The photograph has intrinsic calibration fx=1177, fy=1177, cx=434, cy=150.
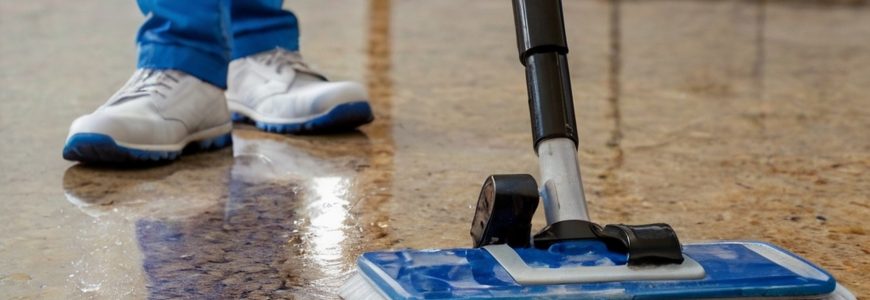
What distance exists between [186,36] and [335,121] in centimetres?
22

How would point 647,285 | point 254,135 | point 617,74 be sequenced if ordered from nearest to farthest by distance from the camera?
point 647,285, point 254,135, point 617,74

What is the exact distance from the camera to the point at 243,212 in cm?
118

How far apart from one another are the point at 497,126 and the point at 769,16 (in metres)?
2.03

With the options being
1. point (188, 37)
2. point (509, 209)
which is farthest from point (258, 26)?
point (509, 209)

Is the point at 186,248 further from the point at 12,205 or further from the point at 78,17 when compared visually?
the point at 78,17

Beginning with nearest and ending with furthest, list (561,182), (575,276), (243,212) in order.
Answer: (575,276), (561,182), (243,212)

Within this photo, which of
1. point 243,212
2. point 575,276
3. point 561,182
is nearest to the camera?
point 575,276

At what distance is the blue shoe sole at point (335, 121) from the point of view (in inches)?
61.6

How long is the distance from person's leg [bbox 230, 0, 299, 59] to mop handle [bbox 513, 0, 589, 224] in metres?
0.78

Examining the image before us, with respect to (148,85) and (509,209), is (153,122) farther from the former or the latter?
(509,209)

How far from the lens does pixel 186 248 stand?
1.04 metres

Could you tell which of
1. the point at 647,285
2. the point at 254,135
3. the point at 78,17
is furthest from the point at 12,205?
the point at 78,17

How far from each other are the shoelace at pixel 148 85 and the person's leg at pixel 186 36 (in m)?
0.01

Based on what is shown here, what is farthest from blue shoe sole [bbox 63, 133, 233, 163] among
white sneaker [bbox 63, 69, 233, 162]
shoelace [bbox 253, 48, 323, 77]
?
shoelace [bbox 253, 48, 323, 77]
